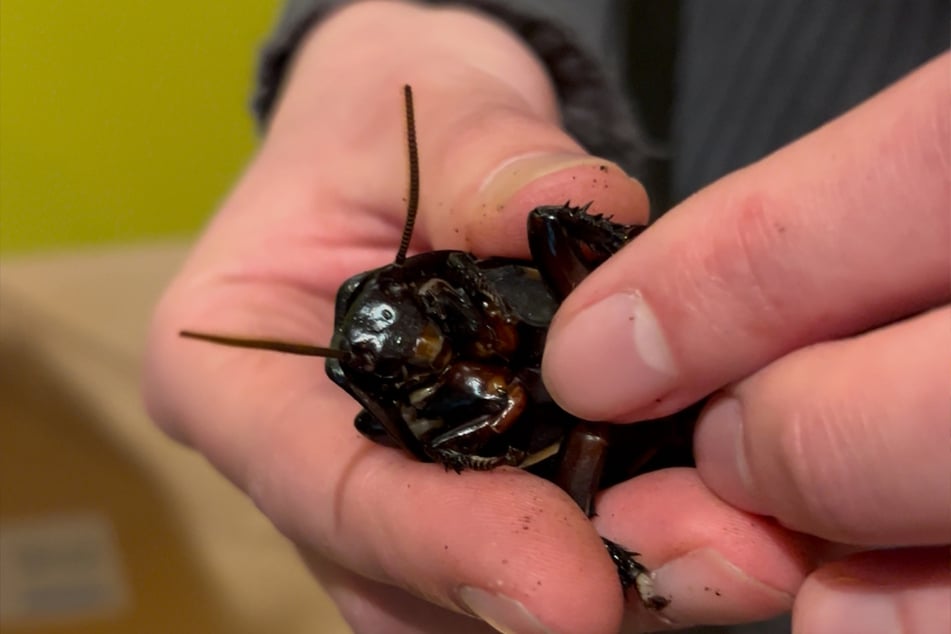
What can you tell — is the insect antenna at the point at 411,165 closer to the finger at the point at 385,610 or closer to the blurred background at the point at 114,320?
the finger at the point at 385,610

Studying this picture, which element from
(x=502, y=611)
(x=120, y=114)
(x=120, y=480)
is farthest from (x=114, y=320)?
(x=502, y=611)

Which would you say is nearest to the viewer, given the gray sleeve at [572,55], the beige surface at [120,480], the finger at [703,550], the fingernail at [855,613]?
the fingernail at [855,613]

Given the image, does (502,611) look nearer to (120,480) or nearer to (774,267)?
(774,267)

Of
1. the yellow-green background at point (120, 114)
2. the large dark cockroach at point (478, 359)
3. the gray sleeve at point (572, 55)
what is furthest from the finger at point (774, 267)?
the yellow-green background at point (120, 114)

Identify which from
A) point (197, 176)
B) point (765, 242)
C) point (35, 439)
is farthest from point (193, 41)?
Result: point (765, 242)

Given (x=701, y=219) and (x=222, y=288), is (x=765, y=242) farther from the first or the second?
(x=222, y=288)
